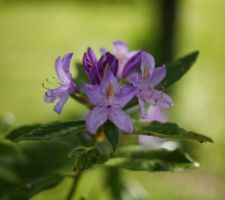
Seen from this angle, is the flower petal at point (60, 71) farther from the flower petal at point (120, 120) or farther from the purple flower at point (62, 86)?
the flower petal at point (120, 120)

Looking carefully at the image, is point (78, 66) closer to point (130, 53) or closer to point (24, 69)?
point (130, 53)

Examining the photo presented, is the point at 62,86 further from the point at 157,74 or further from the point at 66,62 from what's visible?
the point at 157,74

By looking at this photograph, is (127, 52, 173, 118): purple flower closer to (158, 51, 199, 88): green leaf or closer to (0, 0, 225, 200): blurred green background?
(158, 51, 199, 88): green leaf

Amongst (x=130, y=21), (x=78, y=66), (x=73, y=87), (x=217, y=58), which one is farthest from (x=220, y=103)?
(x=73, y=87)

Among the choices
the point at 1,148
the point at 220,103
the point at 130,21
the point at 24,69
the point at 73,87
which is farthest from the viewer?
the point at 130,21

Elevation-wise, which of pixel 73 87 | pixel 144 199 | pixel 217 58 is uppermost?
pixel 73 87

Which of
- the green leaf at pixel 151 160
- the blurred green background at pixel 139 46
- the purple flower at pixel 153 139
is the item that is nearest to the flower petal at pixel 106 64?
the green leaf at pixel 151 160

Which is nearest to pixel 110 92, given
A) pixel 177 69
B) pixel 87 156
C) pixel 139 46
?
pixel 87 156
